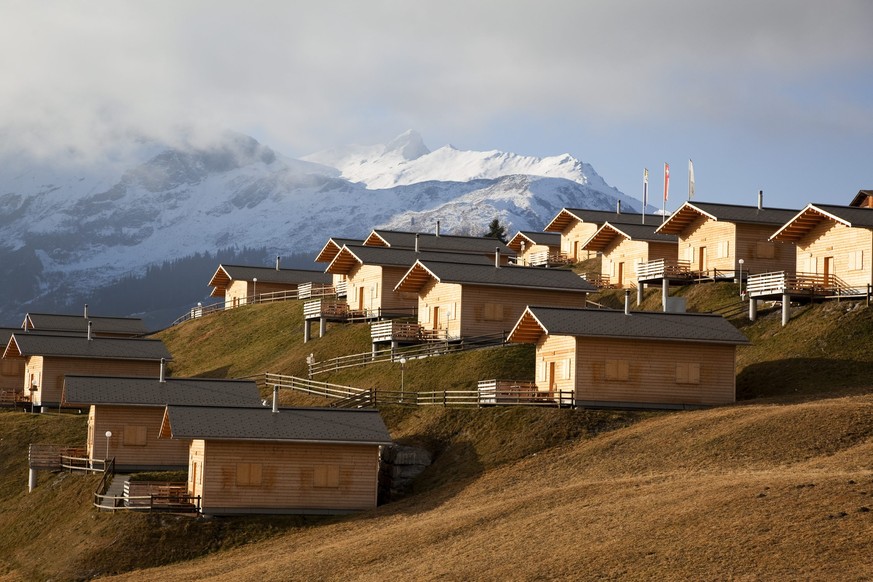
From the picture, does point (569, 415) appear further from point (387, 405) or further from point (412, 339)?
point (412, 339)

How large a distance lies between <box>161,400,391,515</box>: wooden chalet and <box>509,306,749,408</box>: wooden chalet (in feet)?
31.6

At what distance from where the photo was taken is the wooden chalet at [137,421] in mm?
71375

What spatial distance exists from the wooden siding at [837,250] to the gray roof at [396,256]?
24.2m

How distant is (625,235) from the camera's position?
Result: 9831 centimetres

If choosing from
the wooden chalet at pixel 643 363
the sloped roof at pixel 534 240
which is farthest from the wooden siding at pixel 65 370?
the sloped roof at pixel 534 240

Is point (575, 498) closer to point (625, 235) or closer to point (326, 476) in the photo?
point (326, 476)

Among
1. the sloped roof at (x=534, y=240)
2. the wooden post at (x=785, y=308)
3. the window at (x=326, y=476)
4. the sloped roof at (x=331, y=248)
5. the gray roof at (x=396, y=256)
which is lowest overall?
the window at (x=326, y=476)

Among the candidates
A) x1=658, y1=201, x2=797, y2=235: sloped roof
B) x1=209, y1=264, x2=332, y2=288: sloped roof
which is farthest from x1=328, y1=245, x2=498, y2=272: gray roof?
x1=209, y1=264, x2=332, y2=288: sloped roof

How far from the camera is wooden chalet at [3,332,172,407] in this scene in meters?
90.6

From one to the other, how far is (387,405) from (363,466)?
33.3ft

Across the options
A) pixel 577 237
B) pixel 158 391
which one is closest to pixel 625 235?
pixel 577 237

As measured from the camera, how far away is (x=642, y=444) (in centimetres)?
5775

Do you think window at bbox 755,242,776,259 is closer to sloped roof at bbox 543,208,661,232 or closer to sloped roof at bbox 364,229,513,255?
sloped roof at bbox 543,208,661,232

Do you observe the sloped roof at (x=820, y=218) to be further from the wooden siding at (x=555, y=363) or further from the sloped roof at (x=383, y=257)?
the sloped roof at (x=383, y=257)
